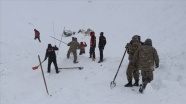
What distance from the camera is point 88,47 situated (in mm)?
26547

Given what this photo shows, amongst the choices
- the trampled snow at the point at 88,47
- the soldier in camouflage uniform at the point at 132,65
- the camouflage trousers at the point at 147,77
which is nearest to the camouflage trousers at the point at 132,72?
the soldier in camouflage uniform at the point at 132,65

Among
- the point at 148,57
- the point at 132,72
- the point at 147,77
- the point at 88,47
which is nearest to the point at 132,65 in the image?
the point at 132,72

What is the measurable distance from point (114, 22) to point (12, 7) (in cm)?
1591

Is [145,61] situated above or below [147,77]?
above

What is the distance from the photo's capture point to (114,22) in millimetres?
32938

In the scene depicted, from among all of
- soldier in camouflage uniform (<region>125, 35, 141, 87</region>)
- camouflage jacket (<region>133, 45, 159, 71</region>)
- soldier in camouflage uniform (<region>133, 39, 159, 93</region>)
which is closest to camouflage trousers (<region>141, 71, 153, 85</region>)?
soldier in camouflage uniform (<region>133, 39, 159, 93</region>)

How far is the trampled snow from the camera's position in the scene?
36.6 feet

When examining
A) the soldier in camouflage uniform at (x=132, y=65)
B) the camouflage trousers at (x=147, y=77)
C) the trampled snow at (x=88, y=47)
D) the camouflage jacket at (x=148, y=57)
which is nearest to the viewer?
the camouflage jacket at (x=148, y=57)

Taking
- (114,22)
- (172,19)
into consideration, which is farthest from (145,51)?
(114,22)

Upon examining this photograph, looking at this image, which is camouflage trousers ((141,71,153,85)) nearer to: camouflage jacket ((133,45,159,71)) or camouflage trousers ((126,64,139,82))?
camouflage jacket ((133,45,159,71))

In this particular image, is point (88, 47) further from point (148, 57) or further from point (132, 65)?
point (148, 57)

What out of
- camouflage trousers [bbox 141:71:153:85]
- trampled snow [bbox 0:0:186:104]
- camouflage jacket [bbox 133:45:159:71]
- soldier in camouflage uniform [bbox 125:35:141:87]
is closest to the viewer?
camouflage jacket [bbox 133:45:159:71]

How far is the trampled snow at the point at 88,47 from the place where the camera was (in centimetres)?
1115

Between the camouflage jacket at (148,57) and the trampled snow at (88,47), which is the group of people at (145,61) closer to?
the camouflage jacket at (148,57)
